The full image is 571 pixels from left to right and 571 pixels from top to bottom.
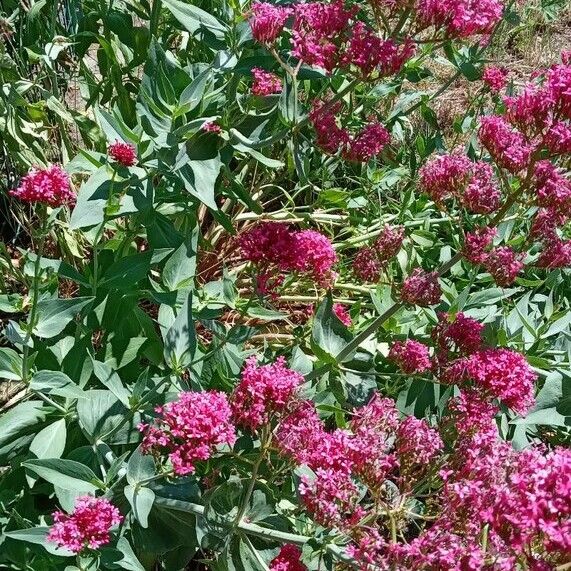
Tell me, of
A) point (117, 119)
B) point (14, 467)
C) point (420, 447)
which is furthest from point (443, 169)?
point (14, 467)

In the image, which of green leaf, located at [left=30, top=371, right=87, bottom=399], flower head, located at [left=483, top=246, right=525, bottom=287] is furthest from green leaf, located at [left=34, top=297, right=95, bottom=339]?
flower head, located at [left=483, top=246, right=525, bottom=287]

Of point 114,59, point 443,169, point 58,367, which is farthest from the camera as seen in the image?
point 114,59

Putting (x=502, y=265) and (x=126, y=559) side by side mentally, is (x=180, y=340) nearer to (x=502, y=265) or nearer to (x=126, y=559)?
(x=126, y=559)

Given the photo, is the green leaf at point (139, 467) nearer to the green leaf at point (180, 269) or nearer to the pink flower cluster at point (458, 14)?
the green leaf at point (180, 269)

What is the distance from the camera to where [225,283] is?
2.05m

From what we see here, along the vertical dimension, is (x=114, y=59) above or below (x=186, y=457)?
above

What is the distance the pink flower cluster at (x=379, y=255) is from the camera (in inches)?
78.3

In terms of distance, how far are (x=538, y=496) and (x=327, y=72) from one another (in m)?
1.21

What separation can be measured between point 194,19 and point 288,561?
4.58 ft

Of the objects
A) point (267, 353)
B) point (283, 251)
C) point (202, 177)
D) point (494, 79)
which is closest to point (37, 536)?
point (283, 251)

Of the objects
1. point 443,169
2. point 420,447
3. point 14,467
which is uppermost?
point 443,169

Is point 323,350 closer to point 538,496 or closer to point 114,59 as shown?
point 538,496

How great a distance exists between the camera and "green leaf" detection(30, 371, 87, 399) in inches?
70.7

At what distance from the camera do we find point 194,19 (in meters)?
2.12
